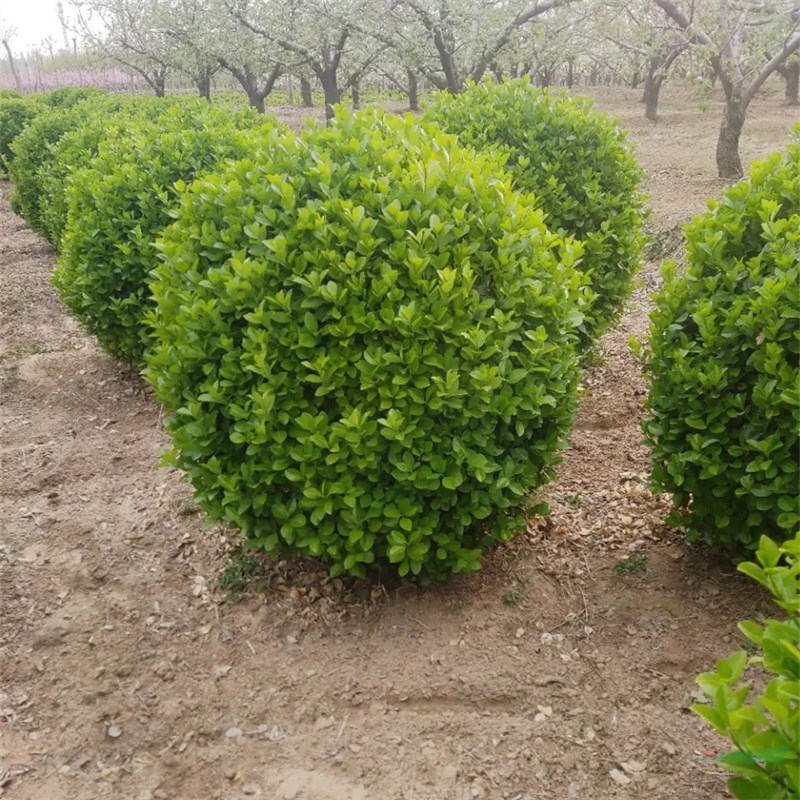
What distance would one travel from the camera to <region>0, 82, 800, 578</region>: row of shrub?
2762mm

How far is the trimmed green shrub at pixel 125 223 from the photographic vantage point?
5.32m

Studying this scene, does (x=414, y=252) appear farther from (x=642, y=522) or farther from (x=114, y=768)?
(x=114, y=768)

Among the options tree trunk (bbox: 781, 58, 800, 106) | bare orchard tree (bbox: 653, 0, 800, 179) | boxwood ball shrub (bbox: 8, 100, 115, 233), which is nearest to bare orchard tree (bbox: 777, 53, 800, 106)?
tree trunk (bbox: 781, 58, 800, 106)

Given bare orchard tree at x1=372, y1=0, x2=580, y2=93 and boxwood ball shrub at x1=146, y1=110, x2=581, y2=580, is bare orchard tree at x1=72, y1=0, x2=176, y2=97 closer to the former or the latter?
bare orchard tree at x1=372, y1=0, x2=580, y2=93

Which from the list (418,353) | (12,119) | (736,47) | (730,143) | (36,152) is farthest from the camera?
(12,119)

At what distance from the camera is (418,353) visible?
275 cm

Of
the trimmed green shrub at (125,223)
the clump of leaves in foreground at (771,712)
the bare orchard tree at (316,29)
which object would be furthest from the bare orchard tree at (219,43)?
the clump of leaves in foreground at (771,712)

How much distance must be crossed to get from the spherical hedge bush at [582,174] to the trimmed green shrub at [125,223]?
178cm

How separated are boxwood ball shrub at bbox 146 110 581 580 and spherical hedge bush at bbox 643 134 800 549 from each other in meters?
0.41

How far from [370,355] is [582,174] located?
2901 mm

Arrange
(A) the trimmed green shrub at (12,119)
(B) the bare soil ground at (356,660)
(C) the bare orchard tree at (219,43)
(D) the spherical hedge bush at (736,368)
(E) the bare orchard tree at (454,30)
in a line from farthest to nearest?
(C) the bare orchard tree at (219,43) → (A) the trimmed green shrub at (12,119) → (E) the bare orchard tree at (454,30) → (D) the spherical hedge bush at (736,368) → (B) the bare soil ground at (356,660)

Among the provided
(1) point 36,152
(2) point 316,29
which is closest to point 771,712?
(1) point 36,152

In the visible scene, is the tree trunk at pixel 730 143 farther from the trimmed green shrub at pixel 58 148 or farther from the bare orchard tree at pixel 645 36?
the trimmed green shrub at pixel 58 148

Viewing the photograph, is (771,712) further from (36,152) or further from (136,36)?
(136,36)
